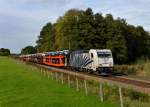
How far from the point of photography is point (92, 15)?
105m

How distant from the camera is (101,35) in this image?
327 ft

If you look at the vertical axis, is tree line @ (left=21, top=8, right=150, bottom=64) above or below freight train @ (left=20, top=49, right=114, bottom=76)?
above

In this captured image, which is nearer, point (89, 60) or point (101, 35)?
point (89, 60)

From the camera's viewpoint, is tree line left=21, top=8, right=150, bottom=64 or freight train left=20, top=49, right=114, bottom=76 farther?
tree line left=21, top=8, right=150, bottom=64

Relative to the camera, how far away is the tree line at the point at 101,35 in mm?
95750

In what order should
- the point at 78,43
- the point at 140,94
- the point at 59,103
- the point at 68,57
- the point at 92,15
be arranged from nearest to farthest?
the point at 59,103 < the point at 140,94 < the point at 68,57 < the point at 78,43 < the point at 92,15

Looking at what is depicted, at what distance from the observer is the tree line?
95750 millimetres

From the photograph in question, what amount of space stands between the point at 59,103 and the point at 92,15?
3367 inches

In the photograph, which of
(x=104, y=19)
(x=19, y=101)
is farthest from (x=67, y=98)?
(x=104, y=19)

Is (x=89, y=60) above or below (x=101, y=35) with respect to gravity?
below

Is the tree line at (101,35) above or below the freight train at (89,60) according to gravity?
above

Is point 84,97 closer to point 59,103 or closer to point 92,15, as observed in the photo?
point 59,103

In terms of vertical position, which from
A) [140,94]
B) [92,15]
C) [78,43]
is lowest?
[140,94]

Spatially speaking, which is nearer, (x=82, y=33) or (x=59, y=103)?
(x=59, y=103)
